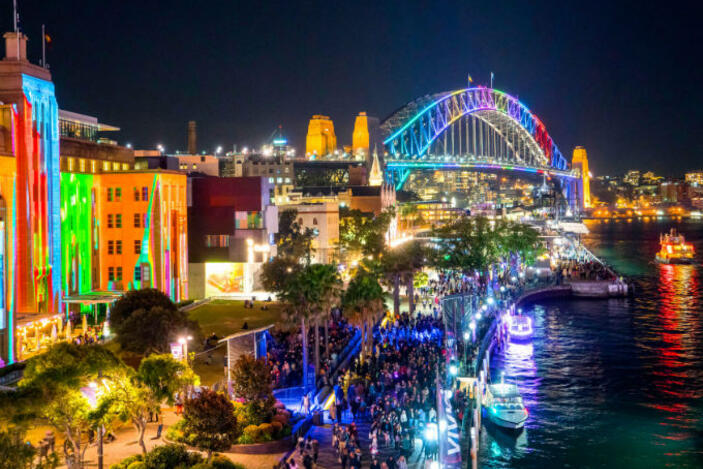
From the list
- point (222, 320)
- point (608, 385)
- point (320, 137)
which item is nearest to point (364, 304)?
point (222, 320)

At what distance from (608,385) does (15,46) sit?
30223mm

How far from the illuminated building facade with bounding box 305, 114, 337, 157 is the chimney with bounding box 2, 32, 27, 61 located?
122670 millimetres

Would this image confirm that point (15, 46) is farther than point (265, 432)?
Yes

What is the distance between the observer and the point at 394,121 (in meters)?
128

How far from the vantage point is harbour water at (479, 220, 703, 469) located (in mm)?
26281

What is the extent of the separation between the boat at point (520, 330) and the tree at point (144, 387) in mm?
28684

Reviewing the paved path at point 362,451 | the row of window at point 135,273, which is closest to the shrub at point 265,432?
the paved path at point 362,451

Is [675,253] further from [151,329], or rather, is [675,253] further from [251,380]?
[251,380]

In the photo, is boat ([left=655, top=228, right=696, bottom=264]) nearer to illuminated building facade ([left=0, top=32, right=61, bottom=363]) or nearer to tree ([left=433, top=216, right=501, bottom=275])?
tree ([left=433, top=216, right=501, bottom=275])

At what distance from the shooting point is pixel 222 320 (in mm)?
36969

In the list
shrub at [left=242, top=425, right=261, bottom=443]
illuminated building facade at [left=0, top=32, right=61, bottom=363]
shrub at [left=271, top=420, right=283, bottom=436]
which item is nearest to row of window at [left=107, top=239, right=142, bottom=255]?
illuminated building facade at [left=0, top=32, right=61, bottom=363]

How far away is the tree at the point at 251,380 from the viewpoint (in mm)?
21484

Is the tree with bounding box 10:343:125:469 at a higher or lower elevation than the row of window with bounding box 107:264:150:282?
lower

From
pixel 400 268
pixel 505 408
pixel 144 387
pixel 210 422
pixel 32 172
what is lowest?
pixel 505 408
